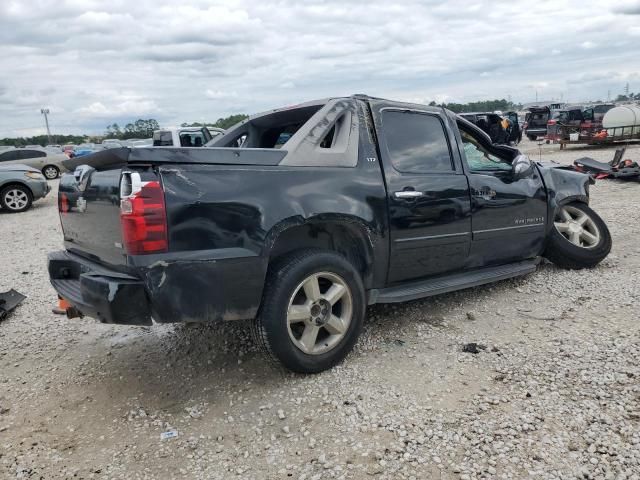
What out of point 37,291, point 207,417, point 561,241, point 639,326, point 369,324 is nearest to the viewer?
point 207,417

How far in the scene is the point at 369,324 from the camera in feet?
13.9

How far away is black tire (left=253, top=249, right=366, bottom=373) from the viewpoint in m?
3.12

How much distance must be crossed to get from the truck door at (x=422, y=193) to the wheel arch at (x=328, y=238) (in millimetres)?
219

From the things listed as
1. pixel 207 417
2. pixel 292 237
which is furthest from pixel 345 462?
pixel 292 237

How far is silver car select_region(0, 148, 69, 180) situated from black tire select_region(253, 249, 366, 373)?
2090 cm

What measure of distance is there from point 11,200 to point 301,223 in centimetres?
1181

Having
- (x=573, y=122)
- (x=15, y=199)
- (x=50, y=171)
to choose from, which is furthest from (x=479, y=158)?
(x=573, y=122)

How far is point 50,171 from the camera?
2178cm

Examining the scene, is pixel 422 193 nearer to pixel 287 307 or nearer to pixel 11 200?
pixel 287 307

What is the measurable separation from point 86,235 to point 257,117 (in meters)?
1.95

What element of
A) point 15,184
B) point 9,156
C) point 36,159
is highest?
point 9,156

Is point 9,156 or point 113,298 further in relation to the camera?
point 9,156

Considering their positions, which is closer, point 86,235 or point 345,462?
point 345,462

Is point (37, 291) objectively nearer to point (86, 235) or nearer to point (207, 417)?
point (86, 235)
